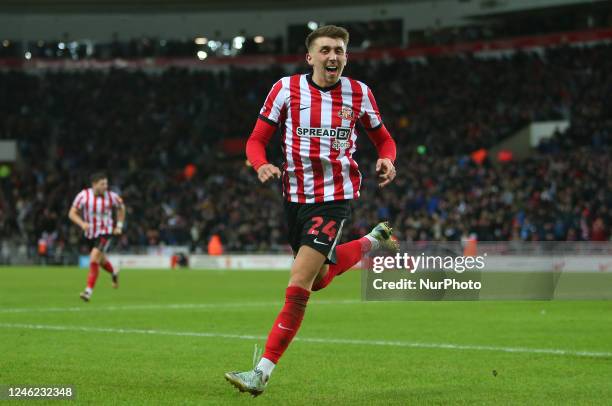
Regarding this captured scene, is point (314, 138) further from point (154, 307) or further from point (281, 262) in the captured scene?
point (281, 262)

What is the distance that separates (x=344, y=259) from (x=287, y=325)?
1.54 meters

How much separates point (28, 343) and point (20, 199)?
35.6m

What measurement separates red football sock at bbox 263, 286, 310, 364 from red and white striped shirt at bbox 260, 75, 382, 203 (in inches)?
28.3

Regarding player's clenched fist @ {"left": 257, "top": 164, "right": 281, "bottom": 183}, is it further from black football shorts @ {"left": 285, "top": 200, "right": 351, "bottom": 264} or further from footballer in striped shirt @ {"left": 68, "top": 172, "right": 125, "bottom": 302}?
footballer in striped shirt @ {"left": 68, "top": 172, "right": 125, "bottom": 302}

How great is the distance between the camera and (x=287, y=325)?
22.9ft

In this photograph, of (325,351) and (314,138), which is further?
(325,351)

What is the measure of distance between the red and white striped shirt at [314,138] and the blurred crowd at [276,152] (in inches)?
934

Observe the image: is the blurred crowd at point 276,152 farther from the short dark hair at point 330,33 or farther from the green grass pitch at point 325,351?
the short dark hair at point 330,33

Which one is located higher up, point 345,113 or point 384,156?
point 345,113

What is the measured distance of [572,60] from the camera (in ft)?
139

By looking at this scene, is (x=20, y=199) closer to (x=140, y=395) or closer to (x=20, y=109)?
(x=20, y=109)

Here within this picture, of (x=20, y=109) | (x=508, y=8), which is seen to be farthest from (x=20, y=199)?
(x=508, y=8)

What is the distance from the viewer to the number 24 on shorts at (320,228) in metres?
7.21

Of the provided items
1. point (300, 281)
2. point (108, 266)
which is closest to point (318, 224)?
point (300, 281)
